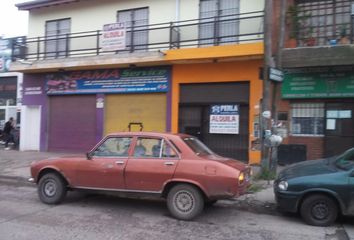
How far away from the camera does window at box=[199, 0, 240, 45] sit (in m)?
15.0

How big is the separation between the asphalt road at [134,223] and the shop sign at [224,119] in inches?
236

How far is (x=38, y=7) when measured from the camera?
61.8 feet

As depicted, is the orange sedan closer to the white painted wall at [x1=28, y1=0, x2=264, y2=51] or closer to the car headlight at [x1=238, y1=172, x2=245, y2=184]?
the car headlight at [x1=238, y1=172, x2=245, y2=184]

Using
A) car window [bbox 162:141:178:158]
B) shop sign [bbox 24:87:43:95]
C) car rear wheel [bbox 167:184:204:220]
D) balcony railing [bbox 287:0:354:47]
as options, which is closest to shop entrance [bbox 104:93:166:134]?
shop sign [bbox 24:87:43:95]

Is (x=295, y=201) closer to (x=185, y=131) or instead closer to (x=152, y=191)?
(x=152, y=191)

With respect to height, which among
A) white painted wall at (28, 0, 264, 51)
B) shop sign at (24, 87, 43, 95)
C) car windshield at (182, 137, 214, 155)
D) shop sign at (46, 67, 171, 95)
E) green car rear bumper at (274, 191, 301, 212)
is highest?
white painted wall at (28, 0, 264, 51)

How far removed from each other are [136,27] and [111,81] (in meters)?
2.31

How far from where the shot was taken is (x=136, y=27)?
1631 cm

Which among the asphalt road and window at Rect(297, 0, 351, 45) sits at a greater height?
window at Rect(297, 0, 351, 45)

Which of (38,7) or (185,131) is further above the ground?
(38,7)

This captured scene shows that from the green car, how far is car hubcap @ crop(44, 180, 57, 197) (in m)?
4.36

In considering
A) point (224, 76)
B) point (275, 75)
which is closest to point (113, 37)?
point (224, 76)

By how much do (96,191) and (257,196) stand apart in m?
3.39

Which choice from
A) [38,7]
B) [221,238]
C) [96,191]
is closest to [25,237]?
[96,191]
